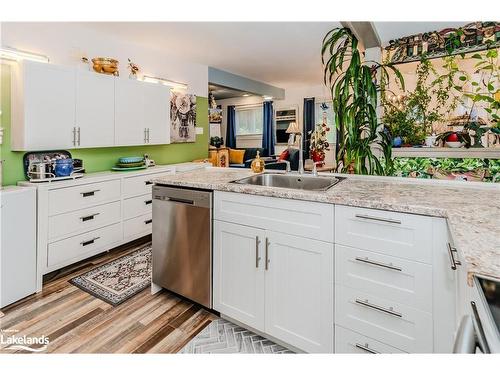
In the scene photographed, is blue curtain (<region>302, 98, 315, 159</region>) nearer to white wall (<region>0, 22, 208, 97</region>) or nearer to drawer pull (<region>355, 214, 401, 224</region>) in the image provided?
white wall (<region>0, 22, 208, 97</region>)

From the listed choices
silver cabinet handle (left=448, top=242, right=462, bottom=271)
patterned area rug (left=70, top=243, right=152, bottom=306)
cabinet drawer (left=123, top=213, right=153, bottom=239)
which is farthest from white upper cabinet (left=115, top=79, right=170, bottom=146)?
silver cabinet handle (left=448, top=242, right=462, bottom=271)

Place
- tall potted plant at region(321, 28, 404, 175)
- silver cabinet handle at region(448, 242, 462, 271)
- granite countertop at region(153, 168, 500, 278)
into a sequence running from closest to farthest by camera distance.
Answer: granite countertop at region(153, 168, 500, 278) → silver cabinet handle at region(448, 242, 462, 271) → tall potted plant at region(321, 28, 404, 175)

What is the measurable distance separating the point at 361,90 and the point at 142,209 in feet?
8.69

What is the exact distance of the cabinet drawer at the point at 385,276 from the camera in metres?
1.32

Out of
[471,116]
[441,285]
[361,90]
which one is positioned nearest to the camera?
[441,285]

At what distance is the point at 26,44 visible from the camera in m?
2.88

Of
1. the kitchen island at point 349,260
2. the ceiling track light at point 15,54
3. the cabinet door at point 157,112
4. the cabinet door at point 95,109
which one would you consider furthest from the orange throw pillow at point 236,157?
the kitchen island at point 349,260

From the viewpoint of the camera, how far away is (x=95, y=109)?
10.4ft

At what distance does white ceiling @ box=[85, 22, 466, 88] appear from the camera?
331 cm

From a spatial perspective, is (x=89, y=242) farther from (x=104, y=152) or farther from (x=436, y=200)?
(x=436, y=200)

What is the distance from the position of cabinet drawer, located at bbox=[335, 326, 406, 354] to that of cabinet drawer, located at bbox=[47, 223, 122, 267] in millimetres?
2441
